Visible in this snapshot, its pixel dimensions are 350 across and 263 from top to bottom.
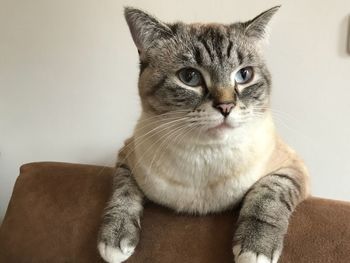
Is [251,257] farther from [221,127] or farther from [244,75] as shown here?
[244,75]

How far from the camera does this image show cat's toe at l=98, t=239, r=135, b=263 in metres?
1.10

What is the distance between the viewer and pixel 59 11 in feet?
5.89

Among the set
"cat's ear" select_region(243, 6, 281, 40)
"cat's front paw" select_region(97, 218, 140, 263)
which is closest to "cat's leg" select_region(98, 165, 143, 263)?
"cat's front paw" select_region(97, 218, 140, 263)

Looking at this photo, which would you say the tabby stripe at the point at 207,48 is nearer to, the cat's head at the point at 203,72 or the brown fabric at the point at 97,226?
the cat's head at the point at 203,72

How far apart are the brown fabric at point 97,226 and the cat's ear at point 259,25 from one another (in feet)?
1.53

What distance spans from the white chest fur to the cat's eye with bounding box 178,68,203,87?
15cm

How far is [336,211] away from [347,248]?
0.33 ft

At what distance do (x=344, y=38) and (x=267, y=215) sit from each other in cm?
76

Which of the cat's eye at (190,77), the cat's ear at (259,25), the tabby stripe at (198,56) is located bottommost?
the cat's eye at (190,77)

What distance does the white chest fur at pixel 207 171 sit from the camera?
1.13 metres

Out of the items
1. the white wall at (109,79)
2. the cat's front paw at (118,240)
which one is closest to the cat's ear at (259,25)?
the white wall at (109,79)

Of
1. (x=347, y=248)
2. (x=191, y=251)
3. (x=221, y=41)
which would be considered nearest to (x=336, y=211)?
(x=347, y=248)

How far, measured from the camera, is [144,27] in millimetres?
1156

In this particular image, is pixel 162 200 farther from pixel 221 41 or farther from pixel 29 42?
pixel 29 42
